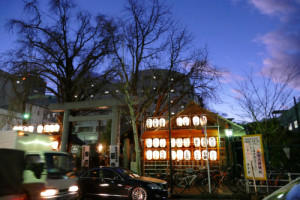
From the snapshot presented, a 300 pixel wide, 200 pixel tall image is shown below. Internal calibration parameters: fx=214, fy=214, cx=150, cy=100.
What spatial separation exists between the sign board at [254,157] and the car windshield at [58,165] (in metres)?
8.57

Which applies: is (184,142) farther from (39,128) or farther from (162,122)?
(39,128)

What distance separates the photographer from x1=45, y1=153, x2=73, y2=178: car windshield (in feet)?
27.4

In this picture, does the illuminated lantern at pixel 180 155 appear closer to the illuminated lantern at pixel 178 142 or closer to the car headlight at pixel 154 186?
the illuminated lantern at pixel 178 142

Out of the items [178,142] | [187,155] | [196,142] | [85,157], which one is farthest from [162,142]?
[85,157]

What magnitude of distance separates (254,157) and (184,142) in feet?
28.6

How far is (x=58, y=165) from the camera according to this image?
8.88 m

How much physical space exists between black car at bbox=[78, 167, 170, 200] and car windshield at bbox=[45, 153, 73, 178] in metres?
1.49

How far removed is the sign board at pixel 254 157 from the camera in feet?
33.7

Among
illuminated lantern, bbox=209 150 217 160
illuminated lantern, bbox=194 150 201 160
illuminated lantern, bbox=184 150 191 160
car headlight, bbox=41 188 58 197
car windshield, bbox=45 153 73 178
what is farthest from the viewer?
illuminated lantern, bbox=184 150 191 160

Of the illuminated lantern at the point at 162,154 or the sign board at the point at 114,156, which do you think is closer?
the sign board at the point at 114,156

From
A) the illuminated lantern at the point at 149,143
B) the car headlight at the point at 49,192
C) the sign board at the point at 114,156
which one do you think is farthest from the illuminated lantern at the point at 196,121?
the car headlight at the point at 49,192

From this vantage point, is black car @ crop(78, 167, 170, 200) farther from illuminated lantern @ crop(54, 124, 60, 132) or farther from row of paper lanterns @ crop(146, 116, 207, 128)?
illuminated lantern @ crop(54, 124, 60, 132)

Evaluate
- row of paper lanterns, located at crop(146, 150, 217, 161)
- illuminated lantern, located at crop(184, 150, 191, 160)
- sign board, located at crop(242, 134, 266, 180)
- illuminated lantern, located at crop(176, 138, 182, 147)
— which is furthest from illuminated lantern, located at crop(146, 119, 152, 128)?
sign board, located at crop(242, 134, 266, 180)

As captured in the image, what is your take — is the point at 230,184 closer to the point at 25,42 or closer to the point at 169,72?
the point at 169,72
